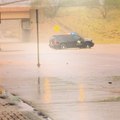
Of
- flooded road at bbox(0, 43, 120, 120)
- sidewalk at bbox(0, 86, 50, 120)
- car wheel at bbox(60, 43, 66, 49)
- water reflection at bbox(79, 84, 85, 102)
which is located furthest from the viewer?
car wheel at bbox(60, 43, 66, 49)

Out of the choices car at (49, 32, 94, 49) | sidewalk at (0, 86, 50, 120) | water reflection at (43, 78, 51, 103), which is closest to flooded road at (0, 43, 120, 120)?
water reflection at (43, 78, 51, 103)

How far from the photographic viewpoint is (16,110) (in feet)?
45.5

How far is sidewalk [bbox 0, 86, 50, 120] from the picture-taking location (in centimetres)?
1275

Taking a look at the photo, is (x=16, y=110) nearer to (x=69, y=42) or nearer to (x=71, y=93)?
(x=71, y=93)

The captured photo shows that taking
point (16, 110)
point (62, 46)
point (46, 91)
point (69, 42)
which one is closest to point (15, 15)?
point (69, 42)

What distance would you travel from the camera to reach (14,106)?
14.8 m

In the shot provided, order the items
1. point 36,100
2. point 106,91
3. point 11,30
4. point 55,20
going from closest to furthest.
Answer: point 36,100
point 106,91
point 55,20
point 11,30

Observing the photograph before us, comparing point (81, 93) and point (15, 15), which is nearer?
point (81, 93)

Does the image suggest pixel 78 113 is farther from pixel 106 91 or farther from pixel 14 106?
pixel 106 91

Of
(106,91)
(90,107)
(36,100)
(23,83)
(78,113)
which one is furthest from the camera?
(23,83)

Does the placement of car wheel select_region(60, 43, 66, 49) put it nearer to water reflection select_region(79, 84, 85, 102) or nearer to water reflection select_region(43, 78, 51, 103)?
water reflection select_region(43, 78, 51, 103)

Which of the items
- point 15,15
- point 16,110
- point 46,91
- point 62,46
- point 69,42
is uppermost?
point 15,15

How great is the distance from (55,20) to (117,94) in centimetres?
7682

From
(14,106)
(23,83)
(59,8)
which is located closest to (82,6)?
(59,8)
